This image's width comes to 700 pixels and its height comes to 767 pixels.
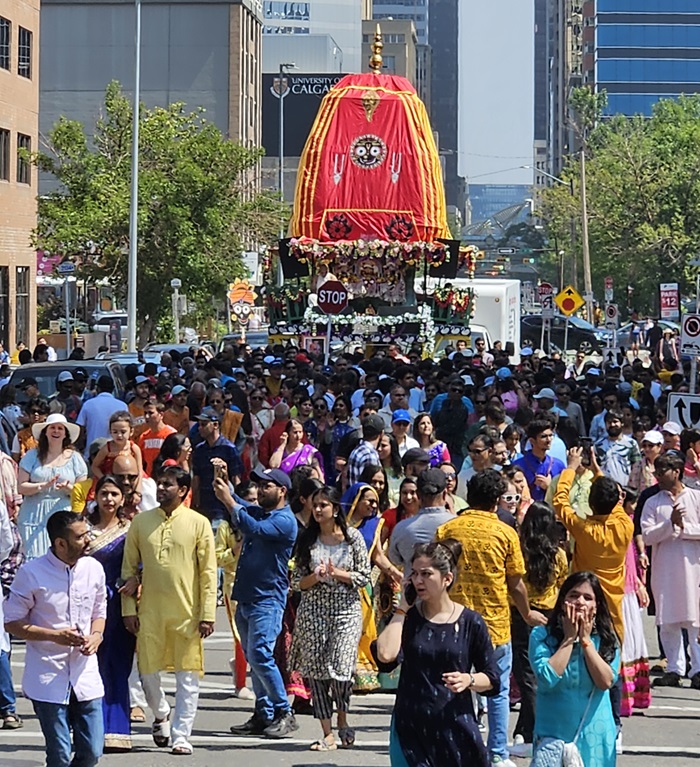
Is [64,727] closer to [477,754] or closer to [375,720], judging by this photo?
[477,754]

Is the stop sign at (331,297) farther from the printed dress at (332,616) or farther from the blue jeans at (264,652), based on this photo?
the printed dress at (332,616)

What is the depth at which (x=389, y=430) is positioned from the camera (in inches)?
Result: 654

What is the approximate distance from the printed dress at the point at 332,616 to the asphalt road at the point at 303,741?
1.59ft

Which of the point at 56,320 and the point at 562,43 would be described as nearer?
the point at 56,320

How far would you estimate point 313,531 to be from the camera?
10.3 metres

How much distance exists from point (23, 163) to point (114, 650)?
40831 millimetres

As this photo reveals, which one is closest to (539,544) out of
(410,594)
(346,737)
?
(346,737)

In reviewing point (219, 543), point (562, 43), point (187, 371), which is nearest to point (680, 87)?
point (562, 43)

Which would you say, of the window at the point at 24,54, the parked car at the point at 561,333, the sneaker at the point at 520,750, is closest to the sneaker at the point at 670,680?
the sneaker at the point at 520,750

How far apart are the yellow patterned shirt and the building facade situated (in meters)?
39.4

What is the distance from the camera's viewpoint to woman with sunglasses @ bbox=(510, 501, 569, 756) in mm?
9828

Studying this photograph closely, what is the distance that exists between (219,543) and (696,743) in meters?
3.18

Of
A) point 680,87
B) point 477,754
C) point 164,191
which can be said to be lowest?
point 477,754

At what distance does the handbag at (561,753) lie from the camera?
7.30m
